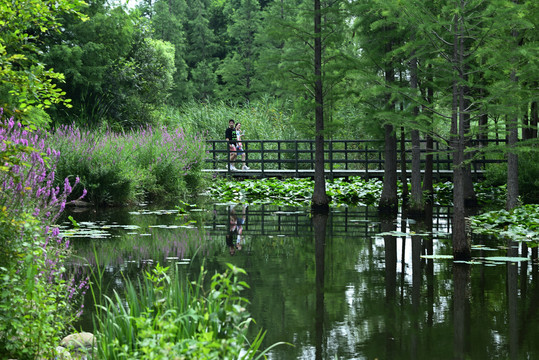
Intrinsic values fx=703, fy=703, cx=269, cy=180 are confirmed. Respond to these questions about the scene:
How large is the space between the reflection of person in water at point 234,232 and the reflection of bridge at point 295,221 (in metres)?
0.07

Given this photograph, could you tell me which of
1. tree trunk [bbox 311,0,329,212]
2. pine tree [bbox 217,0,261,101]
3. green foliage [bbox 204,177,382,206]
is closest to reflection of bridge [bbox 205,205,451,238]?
tree trunk [bbox 311,0,329,212]

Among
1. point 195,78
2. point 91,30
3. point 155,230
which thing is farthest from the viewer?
point 195,78

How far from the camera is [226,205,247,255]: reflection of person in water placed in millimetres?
11754

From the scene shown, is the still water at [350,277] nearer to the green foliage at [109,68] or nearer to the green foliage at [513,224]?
the green foliage at [513,224]

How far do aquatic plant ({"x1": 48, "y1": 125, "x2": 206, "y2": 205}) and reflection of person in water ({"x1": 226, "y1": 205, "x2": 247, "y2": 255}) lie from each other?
2868 mm

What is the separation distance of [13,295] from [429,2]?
1244 centimetres

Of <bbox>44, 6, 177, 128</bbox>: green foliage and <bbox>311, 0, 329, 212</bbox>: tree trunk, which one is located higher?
<bbox>44, 6, 177, 128</bbox>: green foliage

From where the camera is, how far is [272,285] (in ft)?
28.6

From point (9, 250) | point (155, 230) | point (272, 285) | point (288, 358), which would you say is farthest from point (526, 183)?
point (9, 250)

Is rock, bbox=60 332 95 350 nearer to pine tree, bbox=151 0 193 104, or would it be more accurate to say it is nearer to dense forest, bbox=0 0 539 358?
dense forest, bbox=0 0 539 358

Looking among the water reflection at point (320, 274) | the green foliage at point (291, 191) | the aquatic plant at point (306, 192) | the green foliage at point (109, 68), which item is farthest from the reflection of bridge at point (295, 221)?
the green foliage at point (109, 68)

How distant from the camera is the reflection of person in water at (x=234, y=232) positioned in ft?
38.6

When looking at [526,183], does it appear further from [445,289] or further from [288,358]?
[288,358]

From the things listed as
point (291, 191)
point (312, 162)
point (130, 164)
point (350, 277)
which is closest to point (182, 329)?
point (350, 277)
